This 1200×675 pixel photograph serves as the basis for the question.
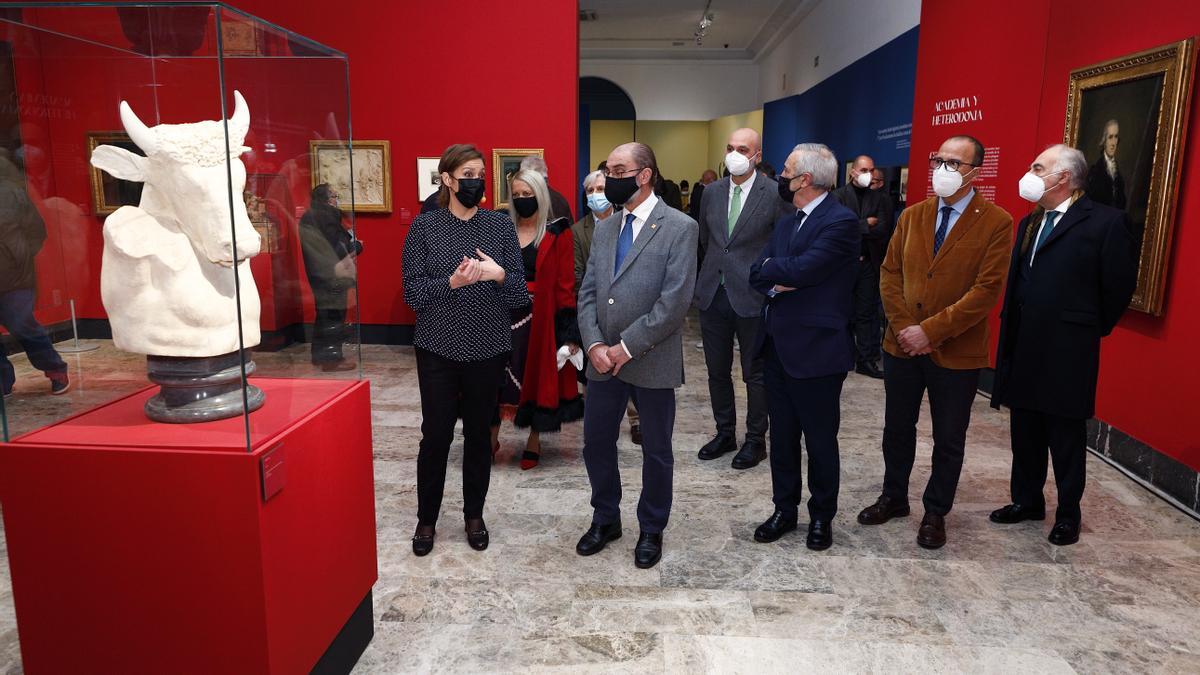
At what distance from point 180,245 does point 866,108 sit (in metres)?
9.66

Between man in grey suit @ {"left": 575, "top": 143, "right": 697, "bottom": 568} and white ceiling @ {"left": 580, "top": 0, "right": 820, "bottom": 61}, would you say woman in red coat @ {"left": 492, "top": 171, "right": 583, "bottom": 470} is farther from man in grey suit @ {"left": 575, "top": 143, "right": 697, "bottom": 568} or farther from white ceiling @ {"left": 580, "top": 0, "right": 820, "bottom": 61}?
white ceiling @ {"left": 580, "top": 0, "right": 820, "bottom": 61}

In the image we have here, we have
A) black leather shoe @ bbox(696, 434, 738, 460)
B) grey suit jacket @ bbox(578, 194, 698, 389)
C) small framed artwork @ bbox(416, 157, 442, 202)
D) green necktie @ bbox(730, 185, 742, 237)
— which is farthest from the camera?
small framed artwork @ bbox(416, 157, 442, 202)

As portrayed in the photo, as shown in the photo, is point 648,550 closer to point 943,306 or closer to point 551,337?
point 551,337

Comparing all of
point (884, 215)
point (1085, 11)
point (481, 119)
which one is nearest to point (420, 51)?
point (481, 119)

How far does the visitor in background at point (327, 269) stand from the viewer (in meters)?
2.54

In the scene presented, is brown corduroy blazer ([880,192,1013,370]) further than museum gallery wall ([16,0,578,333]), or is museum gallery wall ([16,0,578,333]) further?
museum gallery wall ([16,0,578,333])

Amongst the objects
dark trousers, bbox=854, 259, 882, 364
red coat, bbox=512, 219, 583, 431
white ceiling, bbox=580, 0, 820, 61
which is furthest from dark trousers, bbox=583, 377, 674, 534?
white ceiling, bbox=580, 0, 820, 61

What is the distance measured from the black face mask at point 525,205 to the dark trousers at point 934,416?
210cm

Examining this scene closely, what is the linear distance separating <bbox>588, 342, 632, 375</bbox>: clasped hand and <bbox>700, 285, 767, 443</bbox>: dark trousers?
1.57m

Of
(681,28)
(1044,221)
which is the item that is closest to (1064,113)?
(1044,221)

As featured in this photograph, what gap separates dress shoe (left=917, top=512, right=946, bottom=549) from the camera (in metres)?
3.91

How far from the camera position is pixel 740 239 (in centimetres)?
484

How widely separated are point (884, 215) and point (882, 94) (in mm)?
2613

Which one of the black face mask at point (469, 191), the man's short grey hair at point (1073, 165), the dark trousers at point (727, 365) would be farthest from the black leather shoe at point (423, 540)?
the man's short grey hair at point (1073, 165)
